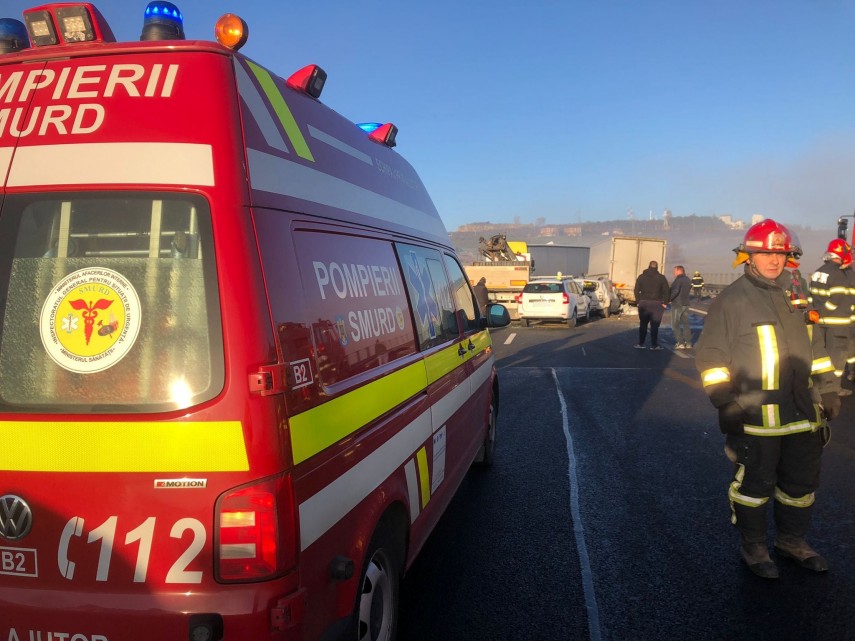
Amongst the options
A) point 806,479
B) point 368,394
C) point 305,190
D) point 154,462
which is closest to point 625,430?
point 806,479

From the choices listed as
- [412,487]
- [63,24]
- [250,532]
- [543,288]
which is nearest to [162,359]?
Result: [250,532]

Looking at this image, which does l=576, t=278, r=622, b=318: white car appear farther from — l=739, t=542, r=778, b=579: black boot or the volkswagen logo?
the volkswagen logo

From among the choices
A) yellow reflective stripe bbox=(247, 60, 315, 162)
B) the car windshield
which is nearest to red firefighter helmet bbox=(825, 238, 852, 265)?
yellow reflective stripe bbox=(247, 60, 315, 162)

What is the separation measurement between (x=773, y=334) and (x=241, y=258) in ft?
9.49

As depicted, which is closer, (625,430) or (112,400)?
(112,400)

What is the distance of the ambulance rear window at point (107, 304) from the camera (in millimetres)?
1887

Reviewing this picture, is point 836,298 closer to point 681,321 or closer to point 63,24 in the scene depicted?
point 681,321

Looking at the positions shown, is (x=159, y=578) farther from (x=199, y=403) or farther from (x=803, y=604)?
(x=803, y=604)

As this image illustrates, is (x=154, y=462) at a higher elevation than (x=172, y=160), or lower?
lower

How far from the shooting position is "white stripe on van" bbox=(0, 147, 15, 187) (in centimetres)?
202

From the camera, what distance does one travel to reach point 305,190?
7.74 feet

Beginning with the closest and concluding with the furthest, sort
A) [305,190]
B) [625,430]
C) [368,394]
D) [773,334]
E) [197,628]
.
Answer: [197,628]
[305,190]
[368,394]
[773,334]
[625,430]

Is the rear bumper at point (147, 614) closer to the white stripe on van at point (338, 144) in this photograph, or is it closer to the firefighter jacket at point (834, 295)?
the white stripe on van at point (338, 144)

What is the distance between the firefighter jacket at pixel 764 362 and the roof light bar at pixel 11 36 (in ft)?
11.6
